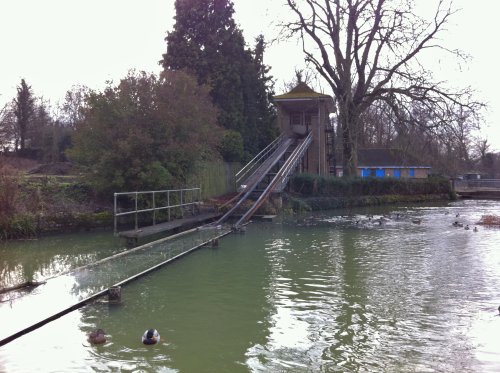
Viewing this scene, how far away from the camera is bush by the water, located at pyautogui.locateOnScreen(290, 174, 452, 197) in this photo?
2938cm

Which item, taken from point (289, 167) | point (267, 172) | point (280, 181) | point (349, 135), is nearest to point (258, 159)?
point (289, 167)

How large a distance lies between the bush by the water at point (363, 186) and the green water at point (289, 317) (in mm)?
16902

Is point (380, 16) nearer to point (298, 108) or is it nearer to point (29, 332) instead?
point (298, 108)

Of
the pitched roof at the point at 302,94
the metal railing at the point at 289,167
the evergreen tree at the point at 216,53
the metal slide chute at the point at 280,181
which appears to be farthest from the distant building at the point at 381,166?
the evergreen tree at the point at 216,53

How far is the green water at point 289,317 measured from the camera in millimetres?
5195

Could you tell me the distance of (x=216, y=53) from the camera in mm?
29828

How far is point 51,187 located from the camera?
1945cm

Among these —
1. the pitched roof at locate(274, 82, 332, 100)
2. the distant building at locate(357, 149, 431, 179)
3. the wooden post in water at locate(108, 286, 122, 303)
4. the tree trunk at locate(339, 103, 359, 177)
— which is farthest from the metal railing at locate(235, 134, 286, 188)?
the distant building at locate(357, 149, 431, 179)

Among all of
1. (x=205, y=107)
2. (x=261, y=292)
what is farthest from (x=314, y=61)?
(x=261, y=292)

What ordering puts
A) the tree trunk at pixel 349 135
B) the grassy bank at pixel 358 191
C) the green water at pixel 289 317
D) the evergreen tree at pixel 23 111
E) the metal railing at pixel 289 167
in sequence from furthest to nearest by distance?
the evergreen tree at pixel 23 111
the tree trunk at pixel 349 135
the grassy bank at pixel 358 191
the metal railing at pixel 289 167
the green water at pixel 289 317

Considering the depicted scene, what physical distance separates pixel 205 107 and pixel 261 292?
12.7m

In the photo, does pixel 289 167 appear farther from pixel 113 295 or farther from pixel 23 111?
pixel 23 111

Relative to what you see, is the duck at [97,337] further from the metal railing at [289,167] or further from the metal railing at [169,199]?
the metal railing at [289,167]

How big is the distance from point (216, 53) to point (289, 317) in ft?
82.9
